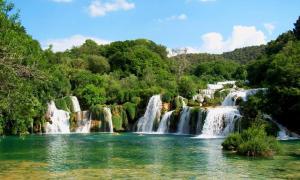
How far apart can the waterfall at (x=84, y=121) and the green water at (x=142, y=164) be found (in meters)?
25.7

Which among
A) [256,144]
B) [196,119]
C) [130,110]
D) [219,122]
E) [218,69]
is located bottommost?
[256,144]

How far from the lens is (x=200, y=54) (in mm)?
161125

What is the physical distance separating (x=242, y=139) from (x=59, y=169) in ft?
41.6

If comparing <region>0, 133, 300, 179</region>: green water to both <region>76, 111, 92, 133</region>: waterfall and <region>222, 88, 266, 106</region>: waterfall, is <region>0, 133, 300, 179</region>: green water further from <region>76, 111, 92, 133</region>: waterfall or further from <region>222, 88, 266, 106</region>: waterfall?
<region>76, 111, 92, 133</region>: waterfall

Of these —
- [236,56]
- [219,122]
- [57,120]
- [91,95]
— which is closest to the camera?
[219,122]

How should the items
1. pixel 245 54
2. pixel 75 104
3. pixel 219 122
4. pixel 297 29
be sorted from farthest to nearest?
pixel 245 54 → pixel 297 29 → pixel 75 104 → pixel 219 122

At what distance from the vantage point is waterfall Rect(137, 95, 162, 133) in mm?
61094

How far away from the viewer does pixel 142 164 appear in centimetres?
2600

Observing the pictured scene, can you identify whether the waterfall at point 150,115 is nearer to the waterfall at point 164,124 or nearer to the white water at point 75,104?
the waterfall at point 164,124

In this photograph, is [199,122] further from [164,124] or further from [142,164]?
[142,164]

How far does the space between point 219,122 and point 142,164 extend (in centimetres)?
2516

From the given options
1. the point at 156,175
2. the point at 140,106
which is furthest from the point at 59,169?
the point at 140,106

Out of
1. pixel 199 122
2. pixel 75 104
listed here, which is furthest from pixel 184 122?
pixel 75 104

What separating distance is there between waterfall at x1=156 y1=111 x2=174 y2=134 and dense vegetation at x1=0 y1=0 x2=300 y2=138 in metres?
3.29
